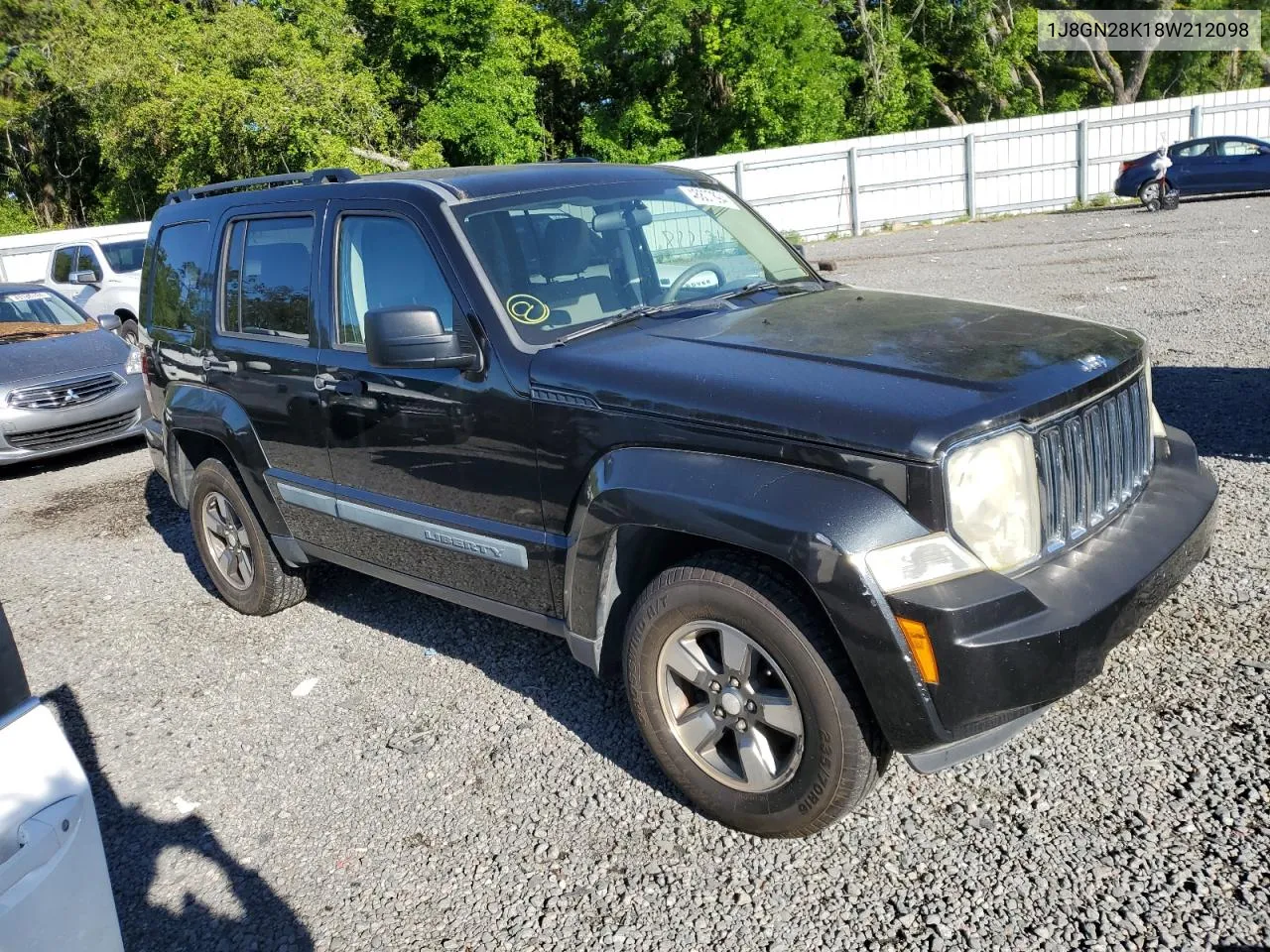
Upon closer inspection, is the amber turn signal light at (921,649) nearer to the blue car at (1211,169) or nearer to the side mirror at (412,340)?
the side mirror at (412,340)

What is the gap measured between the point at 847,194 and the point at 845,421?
76.6 feet

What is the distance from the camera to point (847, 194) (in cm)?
2470

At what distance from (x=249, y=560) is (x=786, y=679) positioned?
11.2 ft

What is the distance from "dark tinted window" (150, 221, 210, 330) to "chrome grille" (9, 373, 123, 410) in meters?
4.27

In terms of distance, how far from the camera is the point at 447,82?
2984 cm

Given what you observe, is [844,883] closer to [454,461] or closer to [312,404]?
[454,461]

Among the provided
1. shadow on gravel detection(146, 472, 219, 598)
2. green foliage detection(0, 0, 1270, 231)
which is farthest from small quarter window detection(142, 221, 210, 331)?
green foliage detection(0, 0, 1270, 231)

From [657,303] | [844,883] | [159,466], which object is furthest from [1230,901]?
[159,466]

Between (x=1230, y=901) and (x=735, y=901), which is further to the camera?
(x=735, y=901)

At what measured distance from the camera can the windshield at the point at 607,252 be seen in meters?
3.72

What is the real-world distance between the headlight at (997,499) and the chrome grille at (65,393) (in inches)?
351

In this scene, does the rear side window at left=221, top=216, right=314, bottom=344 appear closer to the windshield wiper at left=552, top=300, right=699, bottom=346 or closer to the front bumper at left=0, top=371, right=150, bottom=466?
the windshield wiper at left=552, top=300, right=699, bottom=346

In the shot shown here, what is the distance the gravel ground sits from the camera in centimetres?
280

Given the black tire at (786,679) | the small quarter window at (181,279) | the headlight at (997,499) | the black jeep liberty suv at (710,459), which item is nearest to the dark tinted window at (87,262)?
the small quarter window at (181,279)
